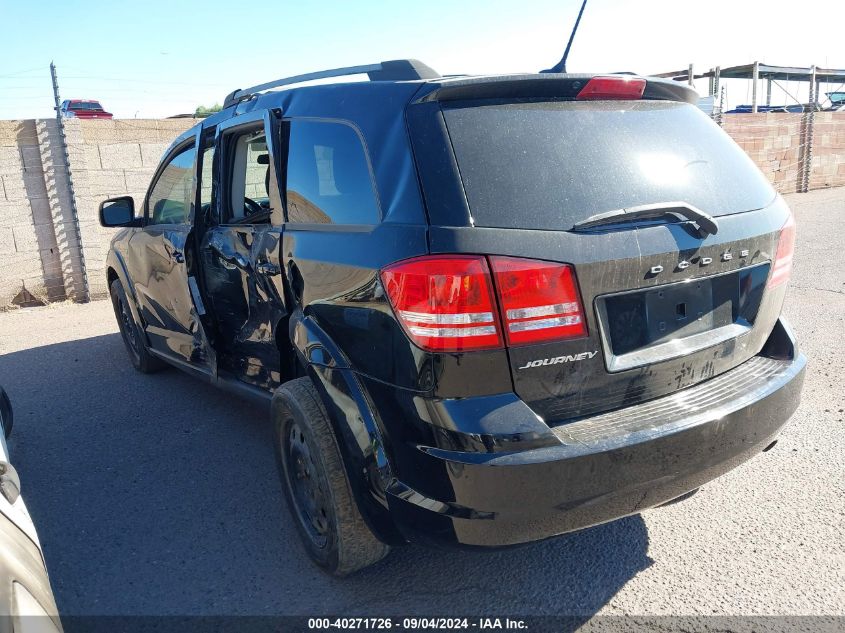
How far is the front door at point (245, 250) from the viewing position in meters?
3.04

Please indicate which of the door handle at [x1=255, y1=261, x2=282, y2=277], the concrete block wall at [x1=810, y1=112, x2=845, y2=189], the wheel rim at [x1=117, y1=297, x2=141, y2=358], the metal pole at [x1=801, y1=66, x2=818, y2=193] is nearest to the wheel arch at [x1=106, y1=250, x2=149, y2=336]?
the wheel rim at [x1=117, y1=297, x2=141, y2=358]

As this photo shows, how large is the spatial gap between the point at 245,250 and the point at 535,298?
1.69m

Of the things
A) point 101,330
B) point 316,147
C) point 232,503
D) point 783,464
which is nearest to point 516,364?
point 316,147

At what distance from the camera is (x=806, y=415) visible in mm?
4023

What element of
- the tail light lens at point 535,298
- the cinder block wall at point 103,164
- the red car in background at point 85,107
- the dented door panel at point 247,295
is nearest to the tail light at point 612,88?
the tail light lens at point 535,298

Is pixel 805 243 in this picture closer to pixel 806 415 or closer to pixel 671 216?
pixel 806 415

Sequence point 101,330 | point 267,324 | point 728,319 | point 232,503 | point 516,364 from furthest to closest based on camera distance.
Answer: point 101,330
point 232,503
point 267,324
point 728,319
point 516,364

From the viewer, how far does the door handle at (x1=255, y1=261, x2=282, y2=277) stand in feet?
9.67

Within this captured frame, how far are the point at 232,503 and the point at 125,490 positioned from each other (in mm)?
630

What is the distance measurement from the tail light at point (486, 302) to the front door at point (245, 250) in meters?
1.07

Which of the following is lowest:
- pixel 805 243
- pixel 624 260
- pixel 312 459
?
pixel 805 243

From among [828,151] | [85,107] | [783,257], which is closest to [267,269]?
[783,257]

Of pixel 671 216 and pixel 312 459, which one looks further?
pixel 312 459

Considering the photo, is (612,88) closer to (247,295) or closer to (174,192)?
(247,295)
